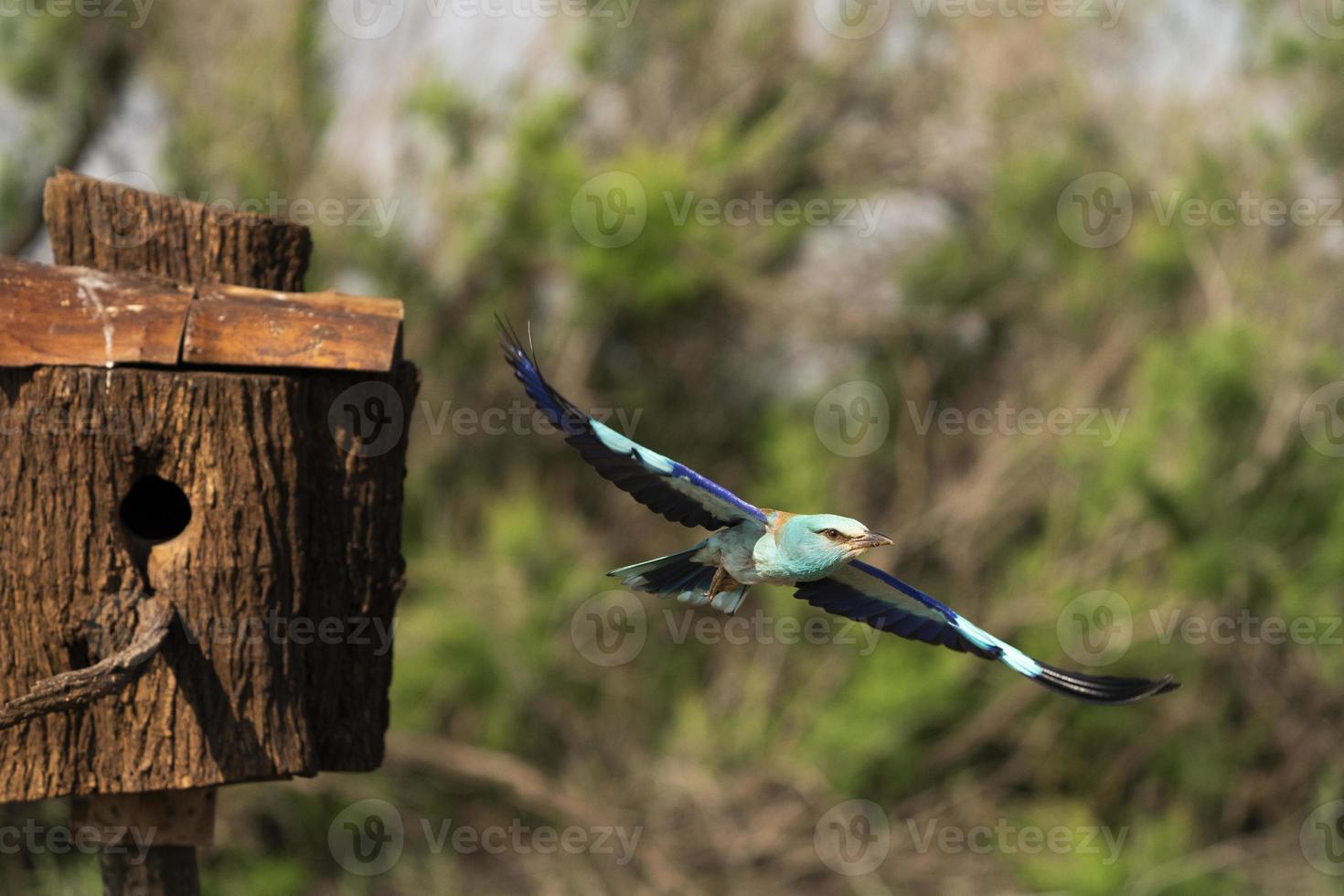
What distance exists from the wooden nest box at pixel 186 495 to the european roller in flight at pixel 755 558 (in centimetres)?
60

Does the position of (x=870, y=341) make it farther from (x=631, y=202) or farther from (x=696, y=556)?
(x=696, y=556)

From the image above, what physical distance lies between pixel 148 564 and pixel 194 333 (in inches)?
24.7

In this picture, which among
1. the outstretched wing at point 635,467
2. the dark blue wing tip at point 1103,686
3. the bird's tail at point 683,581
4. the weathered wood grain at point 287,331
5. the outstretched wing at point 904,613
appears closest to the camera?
the outstretched wing at point 635,467

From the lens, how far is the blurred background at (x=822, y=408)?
902 cm

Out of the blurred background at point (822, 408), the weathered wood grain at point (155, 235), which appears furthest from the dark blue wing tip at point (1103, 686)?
the blurred background at point (822, 408)

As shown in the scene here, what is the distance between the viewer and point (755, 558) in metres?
3.64

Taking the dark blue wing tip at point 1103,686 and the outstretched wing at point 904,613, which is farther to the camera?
the outstretched wing at point 904,613

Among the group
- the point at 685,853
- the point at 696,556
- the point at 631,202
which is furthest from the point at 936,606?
the point at 685,853

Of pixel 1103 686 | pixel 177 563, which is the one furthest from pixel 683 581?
pixel 177 563

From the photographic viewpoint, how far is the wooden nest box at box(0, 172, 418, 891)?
3.65 meters

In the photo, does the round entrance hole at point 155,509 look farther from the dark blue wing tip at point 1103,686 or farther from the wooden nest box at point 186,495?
the dark blue wing tip at point 1103,686

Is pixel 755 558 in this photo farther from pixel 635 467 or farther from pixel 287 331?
pixel 287 331

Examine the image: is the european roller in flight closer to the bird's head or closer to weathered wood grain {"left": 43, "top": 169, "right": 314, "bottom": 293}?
the bird's head

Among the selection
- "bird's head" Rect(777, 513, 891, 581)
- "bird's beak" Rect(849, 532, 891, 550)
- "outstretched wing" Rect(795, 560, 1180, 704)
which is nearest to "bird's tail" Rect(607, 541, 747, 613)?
"outstretched wing" Rect(795, 560, 1180, 704)
